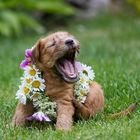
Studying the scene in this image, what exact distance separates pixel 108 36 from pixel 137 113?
8179 millimetres

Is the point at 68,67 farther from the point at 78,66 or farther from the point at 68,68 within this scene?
the point at 78,66

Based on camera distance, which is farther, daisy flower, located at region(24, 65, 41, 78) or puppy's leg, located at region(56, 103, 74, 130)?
daisy flower, located at region(24, 65, 41, 78)

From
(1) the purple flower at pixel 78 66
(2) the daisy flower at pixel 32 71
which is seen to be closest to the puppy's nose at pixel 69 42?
(1) the purple flower at pixel 78 66

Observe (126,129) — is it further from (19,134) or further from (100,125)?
(19,134)

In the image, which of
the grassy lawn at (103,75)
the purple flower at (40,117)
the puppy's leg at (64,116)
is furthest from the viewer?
the purple flower at (40,117)

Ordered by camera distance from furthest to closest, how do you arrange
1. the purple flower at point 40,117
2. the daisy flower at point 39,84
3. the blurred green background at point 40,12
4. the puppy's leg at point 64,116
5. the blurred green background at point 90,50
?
the blurred green background at point 40,12 → the daisy flower at point 39,84 → the purple flower at point 40,117 → the puppy's leg at point 64,116 → the blurred green background at point 90,50

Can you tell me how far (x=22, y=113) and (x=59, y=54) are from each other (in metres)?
0.69

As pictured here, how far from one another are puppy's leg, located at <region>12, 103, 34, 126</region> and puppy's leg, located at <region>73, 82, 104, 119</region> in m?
0.44

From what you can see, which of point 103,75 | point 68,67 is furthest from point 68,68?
point 103,75

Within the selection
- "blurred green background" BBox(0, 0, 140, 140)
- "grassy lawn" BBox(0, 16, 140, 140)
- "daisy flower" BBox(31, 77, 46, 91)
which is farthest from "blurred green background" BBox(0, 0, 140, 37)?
"daisy flower" BBox(31, 77, 46, 91)

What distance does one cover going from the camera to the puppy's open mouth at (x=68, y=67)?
5.16 m

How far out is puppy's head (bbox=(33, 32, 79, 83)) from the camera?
515 centimetres

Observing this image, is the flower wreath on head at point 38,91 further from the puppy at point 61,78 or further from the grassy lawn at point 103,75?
the grassy lawn at point 103,75

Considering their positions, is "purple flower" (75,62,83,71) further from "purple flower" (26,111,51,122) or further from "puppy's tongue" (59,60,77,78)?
"purple flower" (26,111,51,122)
